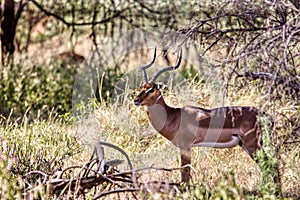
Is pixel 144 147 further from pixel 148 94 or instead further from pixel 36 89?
pixel 36 89

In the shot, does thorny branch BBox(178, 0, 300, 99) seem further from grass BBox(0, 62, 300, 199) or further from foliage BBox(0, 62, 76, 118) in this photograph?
foliage BBox(0, 62, 76, 118)

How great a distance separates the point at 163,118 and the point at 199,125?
40 centimetres

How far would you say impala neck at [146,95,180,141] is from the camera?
725 centimetres

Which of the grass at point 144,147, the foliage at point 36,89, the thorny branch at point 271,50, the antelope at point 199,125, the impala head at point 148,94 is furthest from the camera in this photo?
the foliage at point 36,89

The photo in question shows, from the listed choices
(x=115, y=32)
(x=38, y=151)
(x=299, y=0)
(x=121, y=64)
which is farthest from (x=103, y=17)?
(x=299, y=0)

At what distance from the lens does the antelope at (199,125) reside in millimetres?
6945

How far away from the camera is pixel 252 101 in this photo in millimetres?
9195

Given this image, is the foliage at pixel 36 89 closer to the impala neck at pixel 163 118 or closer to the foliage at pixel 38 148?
the foliage at pixel 38 148

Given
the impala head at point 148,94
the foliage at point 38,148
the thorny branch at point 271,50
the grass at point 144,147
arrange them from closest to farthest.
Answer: the thorny branch at point 271,50 → the grass at point 144,147 → the foliage at point 38,148 → the impala head at point 148,94

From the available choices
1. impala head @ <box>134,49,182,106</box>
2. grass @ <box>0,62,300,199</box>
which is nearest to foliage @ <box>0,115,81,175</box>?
grass @ <box>0,62,300,199</box>

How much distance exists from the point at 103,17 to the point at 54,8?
41.6 inches

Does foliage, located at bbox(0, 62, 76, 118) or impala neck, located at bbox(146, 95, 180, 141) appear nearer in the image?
impala neck, located at bbox(146, 95, 180, 141)

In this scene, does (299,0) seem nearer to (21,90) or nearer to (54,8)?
(21,90)

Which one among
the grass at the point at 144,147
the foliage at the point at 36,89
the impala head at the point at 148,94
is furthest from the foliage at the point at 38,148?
the foliage at the point at 36,89
